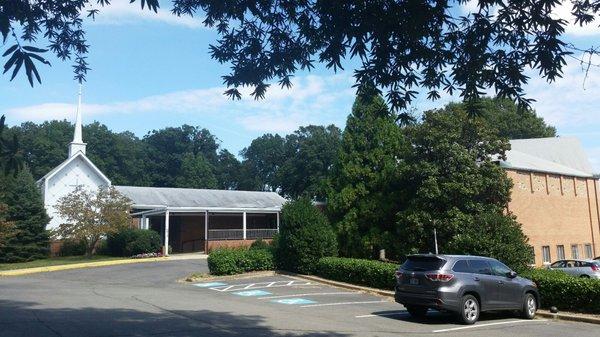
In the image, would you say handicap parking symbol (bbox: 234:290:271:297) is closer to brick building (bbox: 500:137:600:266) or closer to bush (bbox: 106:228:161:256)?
bush (bbox: 106:228:161:256)

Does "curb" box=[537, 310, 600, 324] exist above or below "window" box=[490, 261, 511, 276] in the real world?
below

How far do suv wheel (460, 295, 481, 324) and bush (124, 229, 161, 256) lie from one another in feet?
80.4

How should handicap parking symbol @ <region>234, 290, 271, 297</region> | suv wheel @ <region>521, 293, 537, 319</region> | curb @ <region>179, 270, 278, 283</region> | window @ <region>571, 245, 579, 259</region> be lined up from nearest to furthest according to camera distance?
suv wheel @ <region>521, 293, 537, 319</region> < handicap parking symbol @ <region>234, 290, 271, 297</region> < curb @ <region>179, 270, 278, 283</region> < window @ <region>571, 245, 579, 259</region>

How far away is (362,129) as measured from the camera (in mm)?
30719

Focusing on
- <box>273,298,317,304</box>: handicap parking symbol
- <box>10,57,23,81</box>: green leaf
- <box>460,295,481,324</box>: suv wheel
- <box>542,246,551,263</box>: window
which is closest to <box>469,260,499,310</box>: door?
<box>460,295,481,324</box>: suv wheel

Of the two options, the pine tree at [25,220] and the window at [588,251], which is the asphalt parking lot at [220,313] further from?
the window at [588,251]

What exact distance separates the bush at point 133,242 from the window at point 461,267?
24135mm

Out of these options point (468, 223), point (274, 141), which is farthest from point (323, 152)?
point (468, 223)

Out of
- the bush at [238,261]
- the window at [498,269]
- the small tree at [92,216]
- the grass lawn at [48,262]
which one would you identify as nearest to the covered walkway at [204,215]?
the small tree at [92,216]

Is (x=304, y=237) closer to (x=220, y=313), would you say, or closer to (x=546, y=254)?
(x=220, y=313)

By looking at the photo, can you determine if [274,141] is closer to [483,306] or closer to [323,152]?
[323,152]

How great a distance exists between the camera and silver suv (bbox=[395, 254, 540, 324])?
1312 cm

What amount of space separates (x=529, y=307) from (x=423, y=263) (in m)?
3.30

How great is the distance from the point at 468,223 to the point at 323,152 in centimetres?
4652
